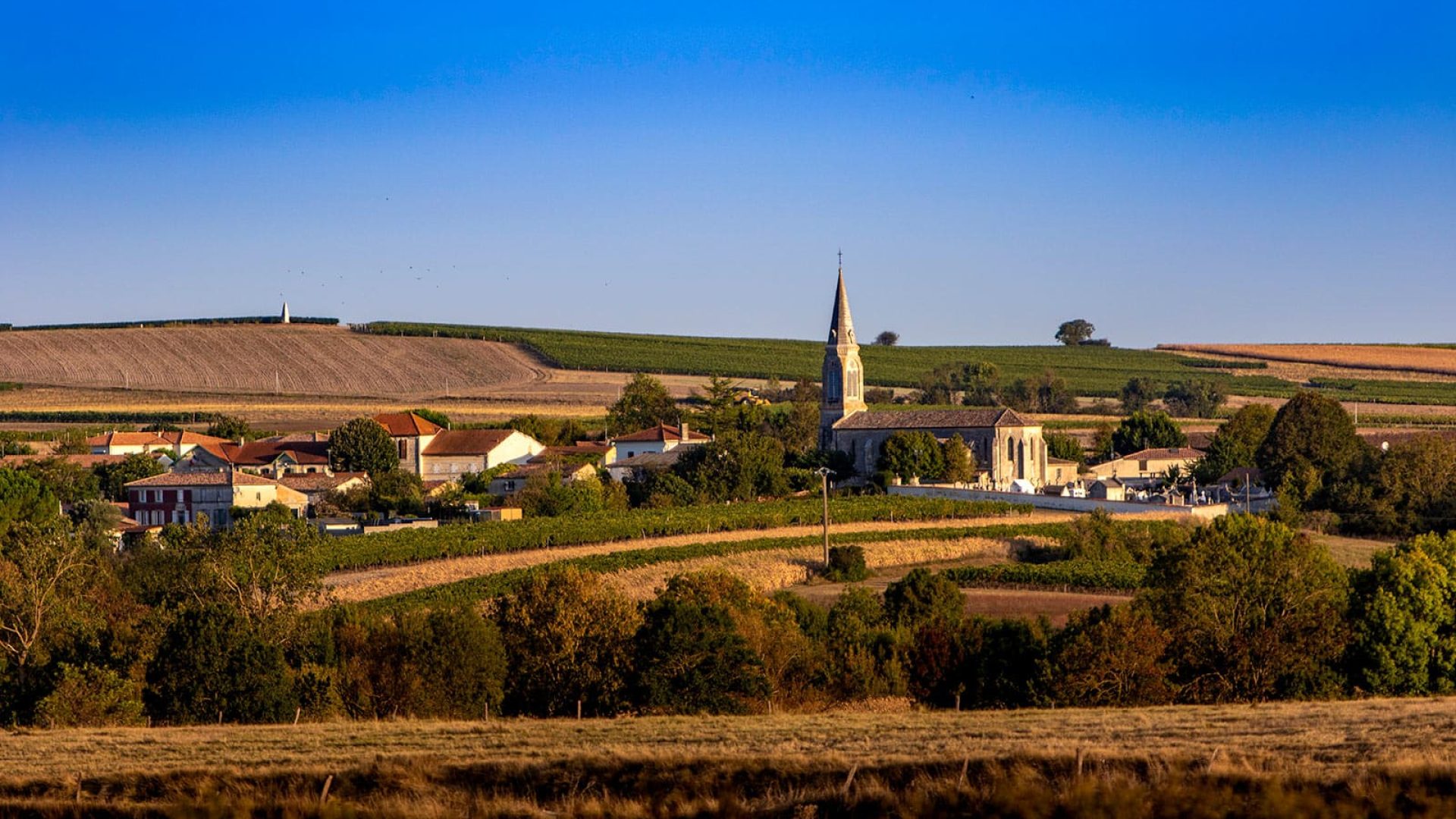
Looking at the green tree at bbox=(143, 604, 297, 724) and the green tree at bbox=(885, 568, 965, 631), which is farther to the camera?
the green tree at bbox=(885, 568, 965, 631)

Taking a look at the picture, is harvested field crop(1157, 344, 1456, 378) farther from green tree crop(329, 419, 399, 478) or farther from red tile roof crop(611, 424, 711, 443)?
green tree crop(329, 419, 399, 478)

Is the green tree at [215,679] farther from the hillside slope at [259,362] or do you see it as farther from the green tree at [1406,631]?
the hillside slope at [259,362]

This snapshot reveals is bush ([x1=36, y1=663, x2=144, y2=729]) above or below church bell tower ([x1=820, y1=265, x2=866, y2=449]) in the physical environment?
below

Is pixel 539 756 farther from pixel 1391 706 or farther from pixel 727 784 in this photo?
pixel 1391 706

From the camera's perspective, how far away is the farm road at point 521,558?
54438 millimetres

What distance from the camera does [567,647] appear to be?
109 ft

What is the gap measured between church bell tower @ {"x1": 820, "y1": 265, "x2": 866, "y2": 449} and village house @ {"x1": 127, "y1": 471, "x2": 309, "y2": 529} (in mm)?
31191

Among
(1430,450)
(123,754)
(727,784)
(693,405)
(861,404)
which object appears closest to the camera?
(727,784)

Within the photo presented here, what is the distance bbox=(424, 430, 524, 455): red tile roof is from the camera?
9456 cm

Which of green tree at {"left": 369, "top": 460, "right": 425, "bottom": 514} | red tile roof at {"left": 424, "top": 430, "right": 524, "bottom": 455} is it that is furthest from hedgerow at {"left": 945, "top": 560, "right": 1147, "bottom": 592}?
red tile roof at {"left": 424, "top": 430, "right": 524, "bottom": 455}

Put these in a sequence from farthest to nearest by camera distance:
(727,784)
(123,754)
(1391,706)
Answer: (1391,706), (123,754), (727,784)

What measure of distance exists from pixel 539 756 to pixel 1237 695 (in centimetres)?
1916

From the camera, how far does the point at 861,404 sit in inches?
3971

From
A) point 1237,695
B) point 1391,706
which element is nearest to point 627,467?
point 1237,695
